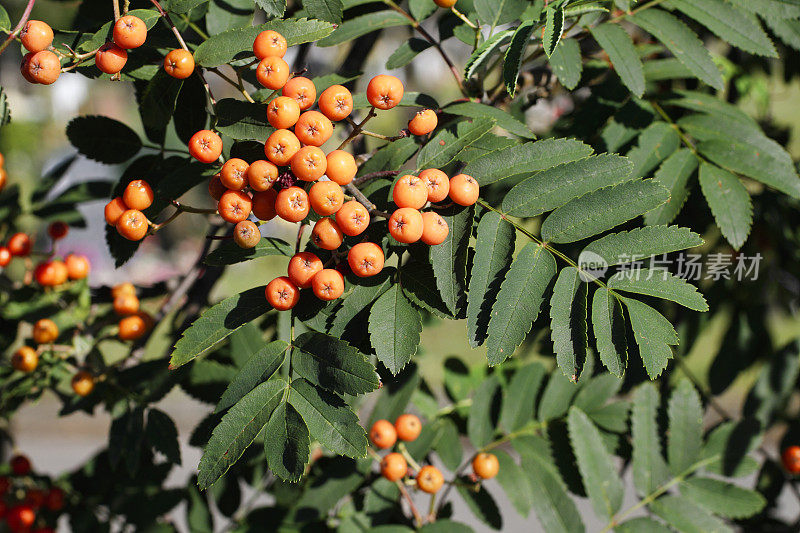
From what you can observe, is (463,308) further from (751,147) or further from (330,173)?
(751,147)

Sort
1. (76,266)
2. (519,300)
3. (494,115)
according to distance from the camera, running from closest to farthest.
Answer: (519,300) → (494,115) → (76,266)

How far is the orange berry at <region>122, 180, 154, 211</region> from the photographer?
3.40 feet

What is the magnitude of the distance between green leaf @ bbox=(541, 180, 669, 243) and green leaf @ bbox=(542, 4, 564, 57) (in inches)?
10.1

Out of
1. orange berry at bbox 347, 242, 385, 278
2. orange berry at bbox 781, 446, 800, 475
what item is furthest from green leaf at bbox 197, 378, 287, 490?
orange berry at bbox 781, 446, 800, 475

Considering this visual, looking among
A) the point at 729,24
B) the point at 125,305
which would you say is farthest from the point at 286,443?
the point at 729,24

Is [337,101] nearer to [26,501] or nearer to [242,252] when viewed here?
[242,252]

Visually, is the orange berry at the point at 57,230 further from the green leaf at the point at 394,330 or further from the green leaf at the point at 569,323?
the green leaf at the point at 569,323

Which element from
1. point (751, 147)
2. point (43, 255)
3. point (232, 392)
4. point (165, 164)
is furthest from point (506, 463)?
point (43, 255)

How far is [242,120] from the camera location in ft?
3.18

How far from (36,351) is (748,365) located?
7.35ft

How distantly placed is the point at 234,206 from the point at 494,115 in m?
0.53

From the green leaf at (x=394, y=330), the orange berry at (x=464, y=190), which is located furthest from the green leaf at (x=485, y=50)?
the green leaf at (x=394, y=330)

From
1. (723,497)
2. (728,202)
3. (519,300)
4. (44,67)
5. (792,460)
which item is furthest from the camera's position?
(792,460)

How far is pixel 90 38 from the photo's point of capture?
1003 mm
